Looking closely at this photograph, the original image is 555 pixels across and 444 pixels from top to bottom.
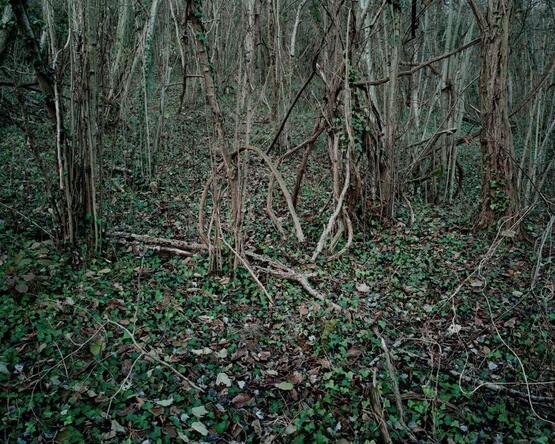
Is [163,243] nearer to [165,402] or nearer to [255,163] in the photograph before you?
[165,402]

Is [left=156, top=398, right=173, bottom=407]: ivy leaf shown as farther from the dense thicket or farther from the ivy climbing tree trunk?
the ivy climbing tree trunk

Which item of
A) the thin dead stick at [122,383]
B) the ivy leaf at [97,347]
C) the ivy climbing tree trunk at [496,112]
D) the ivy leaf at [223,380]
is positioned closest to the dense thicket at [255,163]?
the ivy climbing tree trunk at [496,112]

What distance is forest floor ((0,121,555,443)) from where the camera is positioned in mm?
2516

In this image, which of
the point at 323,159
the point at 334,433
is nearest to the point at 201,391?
the point at 334,433

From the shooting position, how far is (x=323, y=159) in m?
9.02

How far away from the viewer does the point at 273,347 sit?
332cm

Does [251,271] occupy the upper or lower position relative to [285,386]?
upper

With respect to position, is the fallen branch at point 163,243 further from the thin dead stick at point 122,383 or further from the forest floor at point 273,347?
the thin dead stick at point 122,383

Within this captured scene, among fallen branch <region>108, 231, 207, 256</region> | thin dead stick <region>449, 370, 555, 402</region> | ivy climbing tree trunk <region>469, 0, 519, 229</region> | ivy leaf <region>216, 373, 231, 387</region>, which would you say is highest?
ivy climbing tree trunk <region>469, 0, 519, 229</region>

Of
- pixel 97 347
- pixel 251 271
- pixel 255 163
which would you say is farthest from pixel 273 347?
pixel 255 163

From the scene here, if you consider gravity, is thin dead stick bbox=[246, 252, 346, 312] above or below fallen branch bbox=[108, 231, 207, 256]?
below

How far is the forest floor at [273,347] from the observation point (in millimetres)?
2516

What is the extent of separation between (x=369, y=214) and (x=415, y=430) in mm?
3227

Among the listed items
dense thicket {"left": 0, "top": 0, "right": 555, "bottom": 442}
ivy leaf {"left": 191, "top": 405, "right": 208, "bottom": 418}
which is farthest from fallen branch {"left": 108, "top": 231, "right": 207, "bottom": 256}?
ivy leaf {"left": 191, "top": 405, "right": 208, "bottom": 418}
